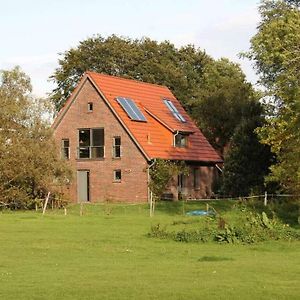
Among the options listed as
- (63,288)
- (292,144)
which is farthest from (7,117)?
(63,288)

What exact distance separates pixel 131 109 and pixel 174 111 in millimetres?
6260

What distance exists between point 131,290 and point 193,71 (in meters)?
77.2

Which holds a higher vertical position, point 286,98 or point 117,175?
point 286,98

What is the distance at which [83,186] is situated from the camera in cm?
6184

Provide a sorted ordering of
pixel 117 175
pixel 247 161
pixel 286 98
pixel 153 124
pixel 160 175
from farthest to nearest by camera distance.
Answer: pixel 153 124 < pixel 117 175 < pixel 160 175 < pixel 247 161 < pixel 286 98

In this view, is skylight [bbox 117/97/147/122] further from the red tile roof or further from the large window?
the large window

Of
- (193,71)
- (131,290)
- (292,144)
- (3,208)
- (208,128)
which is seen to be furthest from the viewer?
(193,71)

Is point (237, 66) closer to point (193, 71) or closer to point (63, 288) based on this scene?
point (193, 71)

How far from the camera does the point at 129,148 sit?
59781mm

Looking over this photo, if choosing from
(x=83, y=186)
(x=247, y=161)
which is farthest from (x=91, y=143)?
(x=247, y=161)

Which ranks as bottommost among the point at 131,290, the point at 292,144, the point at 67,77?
the point at 131,290

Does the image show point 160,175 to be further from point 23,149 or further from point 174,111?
point 23,149

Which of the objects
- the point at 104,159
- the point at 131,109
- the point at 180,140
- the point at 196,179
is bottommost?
the point at 196,179

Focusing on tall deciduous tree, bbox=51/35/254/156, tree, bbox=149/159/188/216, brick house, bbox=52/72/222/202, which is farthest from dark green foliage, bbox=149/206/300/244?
tall deciduous tree, bbox=51/35/254/156
